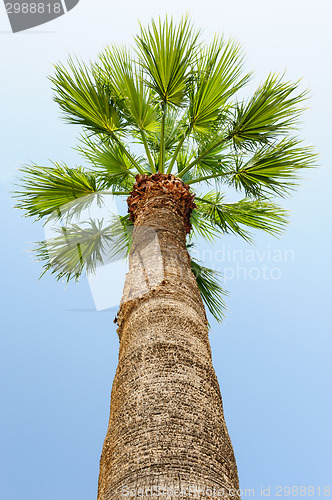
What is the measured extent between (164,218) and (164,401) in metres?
1.86

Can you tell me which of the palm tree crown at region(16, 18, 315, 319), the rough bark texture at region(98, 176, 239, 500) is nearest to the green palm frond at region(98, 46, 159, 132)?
the palm tree crown at region(16, 18, 315, 319)

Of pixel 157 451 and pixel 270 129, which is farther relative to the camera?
pixel 270 129

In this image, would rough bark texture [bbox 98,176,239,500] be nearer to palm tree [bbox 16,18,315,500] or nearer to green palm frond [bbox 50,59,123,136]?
palm tree [bbox 16,18,315,500]

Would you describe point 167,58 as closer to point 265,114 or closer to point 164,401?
point 265,114

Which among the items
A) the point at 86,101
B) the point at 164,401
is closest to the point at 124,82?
the point at 86,101

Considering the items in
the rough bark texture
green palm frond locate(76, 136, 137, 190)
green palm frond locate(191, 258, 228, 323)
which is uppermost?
green palm frond locate(76, 136, 137, 190)

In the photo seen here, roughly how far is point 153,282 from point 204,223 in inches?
151

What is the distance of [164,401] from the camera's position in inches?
70.2

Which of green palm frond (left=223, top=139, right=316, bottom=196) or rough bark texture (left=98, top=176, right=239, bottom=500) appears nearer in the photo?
rough bark texture (left=98, top=176, right=239, bottom=500)

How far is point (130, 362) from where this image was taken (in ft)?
6.83

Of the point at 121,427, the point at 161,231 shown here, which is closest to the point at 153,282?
the point at 161,231

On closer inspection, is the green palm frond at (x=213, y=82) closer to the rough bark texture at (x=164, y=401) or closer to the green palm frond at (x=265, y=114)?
the green palm frond at (x=265, y=114)

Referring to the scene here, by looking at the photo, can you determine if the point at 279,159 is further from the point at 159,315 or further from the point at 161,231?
the point at 159,315

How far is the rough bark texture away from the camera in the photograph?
1.54m
